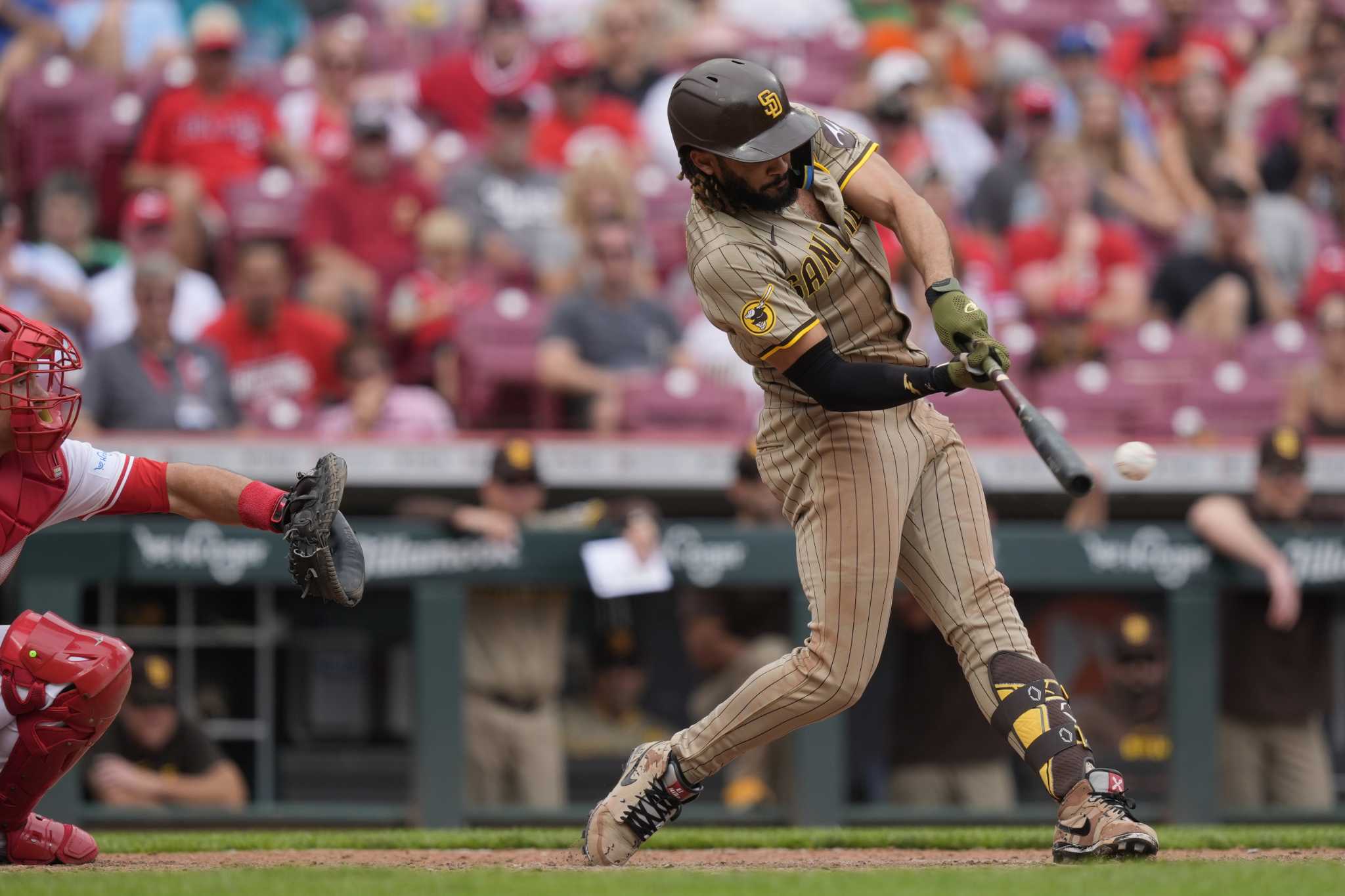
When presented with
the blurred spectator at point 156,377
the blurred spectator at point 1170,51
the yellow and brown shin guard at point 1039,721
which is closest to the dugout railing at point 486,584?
the blurred spectator at point 156,377

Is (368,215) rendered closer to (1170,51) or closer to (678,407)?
(678,407)

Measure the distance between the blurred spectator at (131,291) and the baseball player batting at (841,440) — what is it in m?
4.18

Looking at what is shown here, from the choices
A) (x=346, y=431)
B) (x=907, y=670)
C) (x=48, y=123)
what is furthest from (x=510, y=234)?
(x=907, y=670)

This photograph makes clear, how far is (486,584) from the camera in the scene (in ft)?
22.6

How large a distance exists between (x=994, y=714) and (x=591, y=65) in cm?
678

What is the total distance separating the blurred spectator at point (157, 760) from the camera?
664cm

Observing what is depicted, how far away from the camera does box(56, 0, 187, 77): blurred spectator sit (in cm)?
989

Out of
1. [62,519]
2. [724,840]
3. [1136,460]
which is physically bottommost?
[724,840]

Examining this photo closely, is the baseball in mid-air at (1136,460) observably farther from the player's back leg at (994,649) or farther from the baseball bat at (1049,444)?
the player's back leg at (994,649)

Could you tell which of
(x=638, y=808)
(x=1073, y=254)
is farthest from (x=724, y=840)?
(x=1073, y=254)

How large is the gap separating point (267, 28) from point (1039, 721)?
7486 millimetres

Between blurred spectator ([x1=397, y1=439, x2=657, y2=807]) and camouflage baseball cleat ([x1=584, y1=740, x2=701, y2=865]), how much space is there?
7.59ft

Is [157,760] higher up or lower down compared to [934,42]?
lower down

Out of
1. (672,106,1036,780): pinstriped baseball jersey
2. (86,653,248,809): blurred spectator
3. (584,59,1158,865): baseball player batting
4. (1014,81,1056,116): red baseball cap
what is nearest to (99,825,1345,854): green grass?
(584,59,1158,865): baseball player batting
